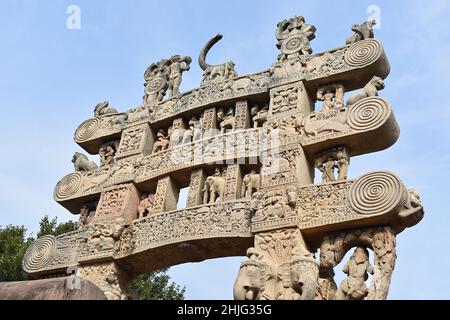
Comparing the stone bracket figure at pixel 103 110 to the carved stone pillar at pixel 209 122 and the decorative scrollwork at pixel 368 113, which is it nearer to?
the carved stone pillar at pixel 209 122

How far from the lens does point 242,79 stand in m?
10.6

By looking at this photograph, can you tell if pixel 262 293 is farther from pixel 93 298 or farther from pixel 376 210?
pixel 93 298

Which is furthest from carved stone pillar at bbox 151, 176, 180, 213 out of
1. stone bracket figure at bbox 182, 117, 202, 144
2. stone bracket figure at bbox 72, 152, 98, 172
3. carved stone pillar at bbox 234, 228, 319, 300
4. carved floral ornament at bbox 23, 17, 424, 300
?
carved stone pillar at bbox 234, 228, 319, 300

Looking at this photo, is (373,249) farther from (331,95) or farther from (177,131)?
(177,131)

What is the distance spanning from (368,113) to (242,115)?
2211 mm

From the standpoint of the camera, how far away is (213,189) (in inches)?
378

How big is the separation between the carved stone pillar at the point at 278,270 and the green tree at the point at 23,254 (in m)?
7.98

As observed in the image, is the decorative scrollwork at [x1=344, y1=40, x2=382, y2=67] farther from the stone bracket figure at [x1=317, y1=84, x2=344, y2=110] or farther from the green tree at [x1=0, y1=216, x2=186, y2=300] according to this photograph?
the green tree at [x1=0, y1=216, x2=186, y2=300]

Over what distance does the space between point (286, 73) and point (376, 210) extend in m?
3.07

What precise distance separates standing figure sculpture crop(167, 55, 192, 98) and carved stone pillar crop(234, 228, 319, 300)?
417 centimetres

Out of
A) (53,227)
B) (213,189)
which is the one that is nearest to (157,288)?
(53,227)

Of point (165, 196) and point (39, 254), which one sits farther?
point (39, 254)

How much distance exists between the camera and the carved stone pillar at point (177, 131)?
419 inches
